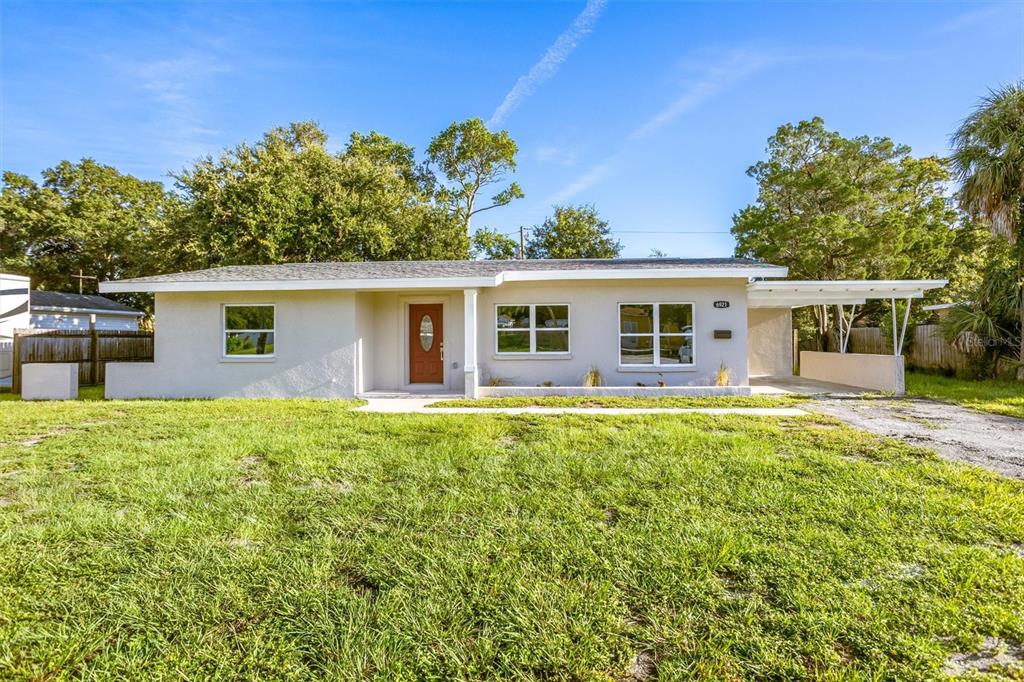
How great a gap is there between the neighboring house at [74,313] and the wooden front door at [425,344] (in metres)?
14.7

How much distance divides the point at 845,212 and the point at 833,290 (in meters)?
11.0

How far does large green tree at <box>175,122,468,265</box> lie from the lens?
19.5 meters

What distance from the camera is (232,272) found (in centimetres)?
1269

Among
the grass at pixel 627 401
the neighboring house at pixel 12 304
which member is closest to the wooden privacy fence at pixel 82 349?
the neighboring house at pixel 12 304

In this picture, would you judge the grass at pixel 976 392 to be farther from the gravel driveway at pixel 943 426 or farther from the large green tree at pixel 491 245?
the large green tree at pixel 491 245

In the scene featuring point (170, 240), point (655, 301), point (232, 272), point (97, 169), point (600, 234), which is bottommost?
point (655, 301)

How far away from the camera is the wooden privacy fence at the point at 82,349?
1302 cm

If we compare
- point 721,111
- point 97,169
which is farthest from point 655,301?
point 97,169

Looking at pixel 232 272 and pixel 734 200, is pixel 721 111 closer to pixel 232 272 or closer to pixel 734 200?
pixel 734 200

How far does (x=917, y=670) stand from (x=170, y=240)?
2575cm

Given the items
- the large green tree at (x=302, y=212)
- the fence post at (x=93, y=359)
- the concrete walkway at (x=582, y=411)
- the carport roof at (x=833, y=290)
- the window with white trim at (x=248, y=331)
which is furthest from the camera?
the large green tree at (x=302, y=212)

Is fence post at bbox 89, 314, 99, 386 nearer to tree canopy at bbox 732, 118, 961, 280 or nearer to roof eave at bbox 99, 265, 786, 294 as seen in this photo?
roof eave at bbox 99, 265, 786, 294

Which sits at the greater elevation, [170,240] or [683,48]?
[683,48]

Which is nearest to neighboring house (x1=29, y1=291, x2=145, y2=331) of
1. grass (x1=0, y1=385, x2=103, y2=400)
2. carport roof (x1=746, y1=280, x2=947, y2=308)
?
grass (x1=0, y1=385, x2=103, y2=400)
